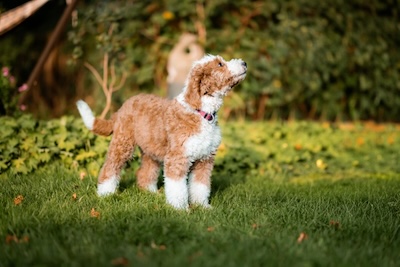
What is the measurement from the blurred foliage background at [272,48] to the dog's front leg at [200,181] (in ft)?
16.3

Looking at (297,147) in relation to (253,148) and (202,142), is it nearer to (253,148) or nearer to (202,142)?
(253,148)

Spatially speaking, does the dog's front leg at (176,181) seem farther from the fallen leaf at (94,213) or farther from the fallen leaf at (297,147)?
the fallen leaf at (297,147)

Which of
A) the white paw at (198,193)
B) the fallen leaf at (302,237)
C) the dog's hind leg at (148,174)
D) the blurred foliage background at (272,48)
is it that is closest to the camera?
the fallen leaf at (302,237)

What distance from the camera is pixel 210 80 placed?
449 cm

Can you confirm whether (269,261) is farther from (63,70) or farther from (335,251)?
(63,70)

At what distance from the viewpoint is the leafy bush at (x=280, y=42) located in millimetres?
9852

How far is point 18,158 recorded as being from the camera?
5852 millimetres

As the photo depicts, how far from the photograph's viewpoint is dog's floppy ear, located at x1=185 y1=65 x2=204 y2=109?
14.7 feet

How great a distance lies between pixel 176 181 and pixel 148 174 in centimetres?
85

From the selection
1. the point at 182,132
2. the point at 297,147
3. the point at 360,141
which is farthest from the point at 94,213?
the point at 360,141

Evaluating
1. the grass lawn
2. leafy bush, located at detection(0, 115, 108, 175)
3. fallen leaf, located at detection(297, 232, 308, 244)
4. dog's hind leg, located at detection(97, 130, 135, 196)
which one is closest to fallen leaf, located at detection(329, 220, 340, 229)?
the grass lawn

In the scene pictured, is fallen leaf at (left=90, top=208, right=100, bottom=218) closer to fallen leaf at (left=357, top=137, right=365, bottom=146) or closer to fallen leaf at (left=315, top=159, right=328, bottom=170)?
fallen leaf at (left=315, top=159, right=328, bottom=170)

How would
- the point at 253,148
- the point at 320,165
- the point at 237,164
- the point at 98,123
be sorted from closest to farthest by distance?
the point at 98,123, the point at 237,164, the point at 320,165, the point at 253,148

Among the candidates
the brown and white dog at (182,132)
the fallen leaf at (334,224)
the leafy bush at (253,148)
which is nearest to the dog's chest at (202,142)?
the brown and white dog at (182,132)
